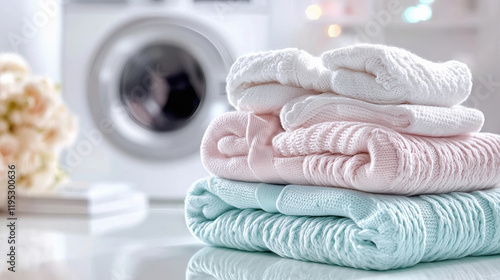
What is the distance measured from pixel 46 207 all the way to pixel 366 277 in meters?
1.17

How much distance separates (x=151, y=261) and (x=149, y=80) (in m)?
1.32

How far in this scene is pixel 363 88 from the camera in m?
0.98

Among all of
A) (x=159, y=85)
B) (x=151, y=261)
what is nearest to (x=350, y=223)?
(x=151, y=261)

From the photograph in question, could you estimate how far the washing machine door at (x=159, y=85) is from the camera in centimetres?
228

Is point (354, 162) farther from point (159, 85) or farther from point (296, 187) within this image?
point (159, 85)

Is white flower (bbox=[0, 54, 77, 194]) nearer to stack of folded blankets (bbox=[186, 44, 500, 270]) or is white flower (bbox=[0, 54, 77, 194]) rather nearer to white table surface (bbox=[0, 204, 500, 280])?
white table surface (bbox=[0, 204, 500, 280])

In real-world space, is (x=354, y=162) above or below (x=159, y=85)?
below

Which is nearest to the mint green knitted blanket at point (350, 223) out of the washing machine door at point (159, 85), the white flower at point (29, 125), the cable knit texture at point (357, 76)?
the cable knit texture at point (357, 76)

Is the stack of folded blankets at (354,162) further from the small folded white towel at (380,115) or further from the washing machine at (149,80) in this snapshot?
the washing machine at (149,80)

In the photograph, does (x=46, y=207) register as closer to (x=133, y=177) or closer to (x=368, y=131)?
(x=133, y=177)

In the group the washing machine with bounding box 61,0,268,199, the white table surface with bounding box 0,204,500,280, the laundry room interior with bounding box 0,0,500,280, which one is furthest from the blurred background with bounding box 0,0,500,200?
the white table surface with bounding box 0,204,500,280

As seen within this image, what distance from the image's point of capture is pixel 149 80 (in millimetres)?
2338

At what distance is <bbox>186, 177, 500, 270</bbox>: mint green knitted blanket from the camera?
898mm

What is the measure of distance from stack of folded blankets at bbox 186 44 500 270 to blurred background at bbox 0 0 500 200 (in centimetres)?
115
